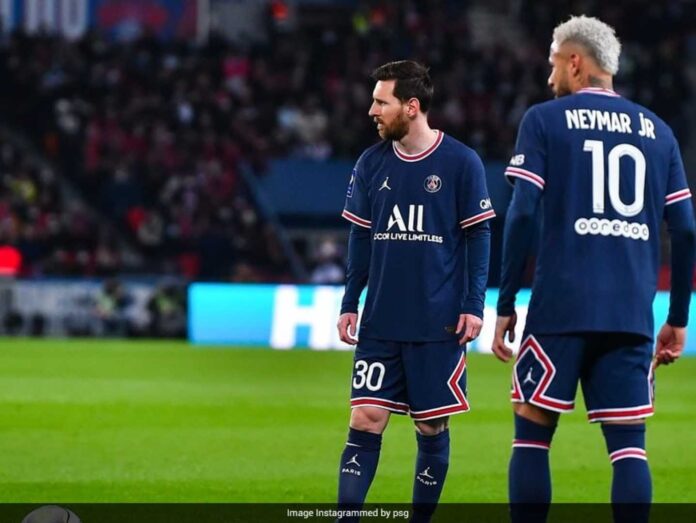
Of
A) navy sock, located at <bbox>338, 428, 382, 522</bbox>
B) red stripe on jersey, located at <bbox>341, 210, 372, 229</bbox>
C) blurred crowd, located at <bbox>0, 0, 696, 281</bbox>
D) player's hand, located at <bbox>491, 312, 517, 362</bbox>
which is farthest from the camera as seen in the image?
blurred crowd, located at <bbox>0, 0, 696, 281</bbox>

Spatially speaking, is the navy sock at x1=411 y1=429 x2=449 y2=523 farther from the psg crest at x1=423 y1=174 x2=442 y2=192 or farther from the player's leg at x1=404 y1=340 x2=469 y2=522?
the psg crest at x1=423 y1=174 x2=442 y2=192

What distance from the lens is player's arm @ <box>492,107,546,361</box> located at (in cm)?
553

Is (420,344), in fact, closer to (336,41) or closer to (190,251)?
(190,251)

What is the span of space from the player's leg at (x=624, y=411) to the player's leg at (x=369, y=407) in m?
1.09

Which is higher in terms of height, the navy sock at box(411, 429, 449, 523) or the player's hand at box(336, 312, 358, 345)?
the player's hand at box(336, 312, 358, 345)

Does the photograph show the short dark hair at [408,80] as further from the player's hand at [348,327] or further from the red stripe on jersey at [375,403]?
the red stripe on jersey at [375,403]

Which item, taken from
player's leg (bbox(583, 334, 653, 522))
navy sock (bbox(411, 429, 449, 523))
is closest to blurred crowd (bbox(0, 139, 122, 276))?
navy sock (bbox(411, 429, 449, 523))

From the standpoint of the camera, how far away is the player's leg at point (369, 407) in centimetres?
640

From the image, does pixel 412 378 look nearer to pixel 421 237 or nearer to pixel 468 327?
pixel 468 327

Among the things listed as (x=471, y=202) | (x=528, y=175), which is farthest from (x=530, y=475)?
(x=471, y=202)

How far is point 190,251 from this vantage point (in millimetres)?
25188

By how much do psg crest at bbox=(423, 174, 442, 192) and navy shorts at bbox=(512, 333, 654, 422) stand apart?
1057 millimetres

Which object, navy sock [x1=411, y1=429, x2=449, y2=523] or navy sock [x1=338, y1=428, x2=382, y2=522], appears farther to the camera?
navy sock [x1=411, y1=429, x2=449, y2=523]

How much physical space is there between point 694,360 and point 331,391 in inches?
279
